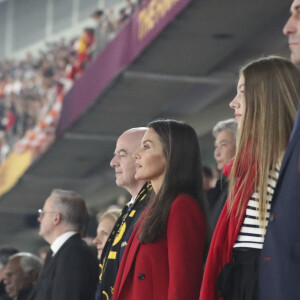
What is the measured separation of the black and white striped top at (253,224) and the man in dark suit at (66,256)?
86.6 inches

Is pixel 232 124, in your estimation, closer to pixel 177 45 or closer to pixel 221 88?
pixel 177 45

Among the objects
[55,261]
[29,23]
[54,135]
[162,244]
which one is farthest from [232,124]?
[29,23]

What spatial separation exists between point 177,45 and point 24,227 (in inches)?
617

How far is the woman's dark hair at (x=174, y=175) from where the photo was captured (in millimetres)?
3922

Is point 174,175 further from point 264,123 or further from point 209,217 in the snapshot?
point 264,123

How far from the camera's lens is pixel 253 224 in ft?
10.9

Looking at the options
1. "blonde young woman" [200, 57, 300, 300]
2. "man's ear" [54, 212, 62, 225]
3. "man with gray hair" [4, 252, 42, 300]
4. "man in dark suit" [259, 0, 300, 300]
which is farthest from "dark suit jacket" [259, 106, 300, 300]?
"man with gray hair" [4, 252, 42, 300]

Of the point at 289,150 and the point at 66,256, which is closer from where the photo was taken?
the point at 289,150

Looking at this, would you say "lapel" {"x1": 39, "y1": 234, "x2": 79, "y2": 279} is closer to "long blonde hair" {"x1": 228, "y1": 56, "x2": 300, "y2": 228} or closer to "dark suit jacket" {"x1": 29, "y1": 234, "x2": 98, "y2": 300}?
"dark suit jacket" {"x1": 29, "y1": 234, "x2": 98, "y2": 300}

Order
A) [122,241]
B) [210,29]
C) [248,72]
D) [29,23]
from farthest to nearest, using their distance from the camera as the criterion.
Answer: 1. [29,23]
2. [210,29]
3. [122,241]
4. [248,72]

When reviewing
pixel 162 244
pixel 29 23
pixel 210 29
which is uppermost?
pixel 29 23

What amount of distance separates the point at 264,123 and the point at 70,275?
94.4 inches

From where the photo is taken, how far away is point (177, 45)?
374 inches

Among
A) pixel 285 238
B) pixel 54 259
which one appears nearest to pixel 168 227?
pixel 285 238
